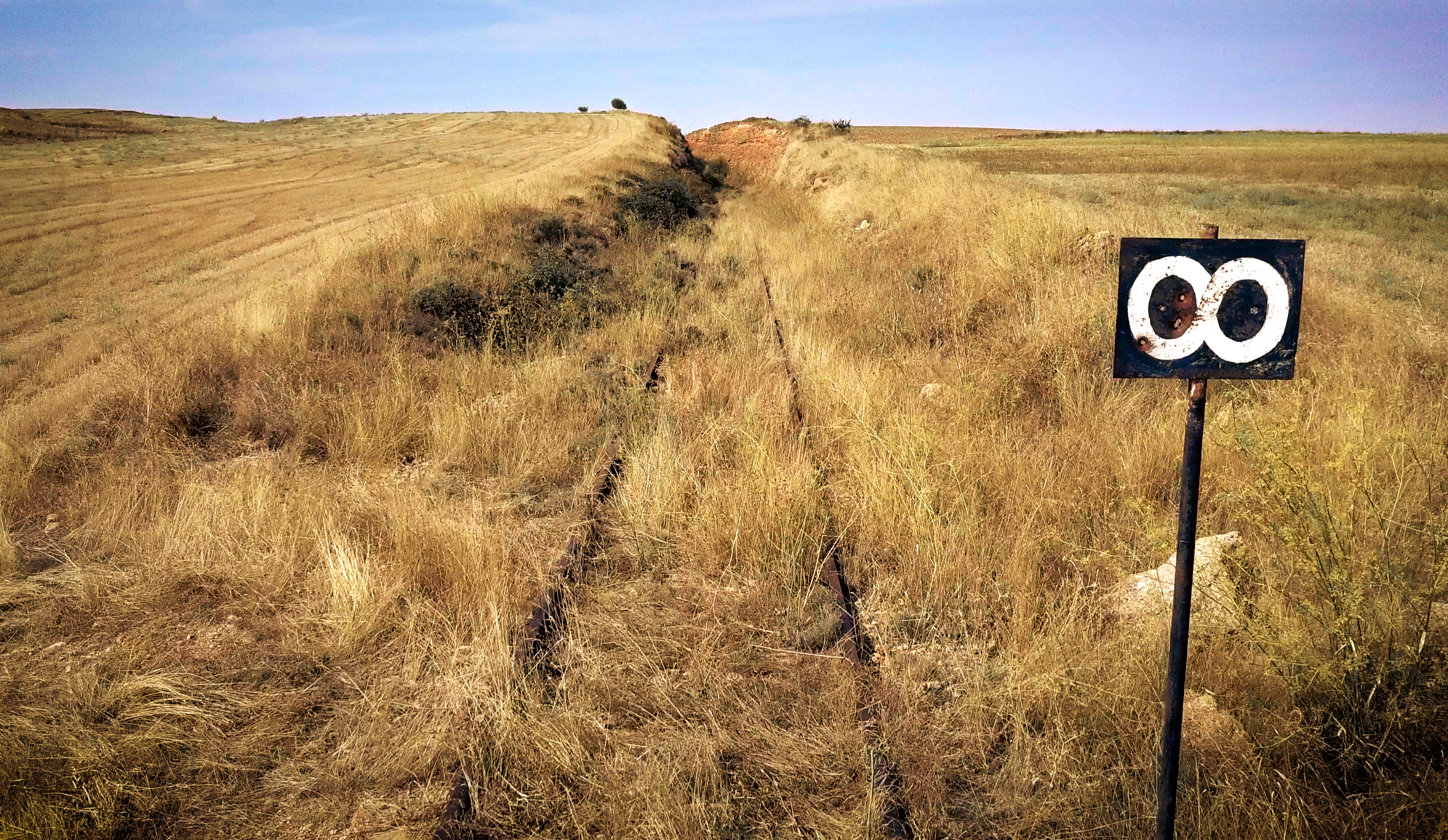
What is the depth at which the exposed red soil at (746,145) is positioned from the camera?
116ft

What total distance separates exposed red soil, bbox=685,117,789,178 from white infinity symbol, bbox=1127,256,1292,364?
32047mm

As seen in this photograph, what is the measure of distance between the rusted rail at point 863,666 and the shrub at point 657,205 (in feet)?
Answer: 39.1

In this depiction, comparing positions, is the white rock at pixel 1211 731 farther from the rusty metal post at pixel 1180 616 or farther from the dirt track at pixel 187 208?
the dirt track at pixel 187 208

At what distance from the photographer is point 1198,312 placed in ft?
7.08

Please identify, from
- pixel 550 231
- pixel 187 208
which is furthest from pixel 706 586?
pixel 187 208

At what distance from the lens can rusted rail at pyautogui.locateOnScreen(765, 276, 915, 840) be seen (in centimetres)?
264

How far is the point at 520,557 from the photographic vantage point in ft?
14.3

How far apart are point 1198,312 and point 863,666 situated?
197 cm

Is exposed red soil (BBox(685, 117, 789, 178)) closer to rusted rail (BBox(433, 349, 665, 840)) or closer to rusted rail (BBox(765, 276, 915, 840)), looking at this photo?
rusted rail (BBox(433, 349, 665, 840))

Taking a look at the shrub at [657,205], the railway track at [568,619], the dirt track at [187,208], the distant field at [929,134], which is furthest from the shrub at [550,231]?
the distant field at [929,134]

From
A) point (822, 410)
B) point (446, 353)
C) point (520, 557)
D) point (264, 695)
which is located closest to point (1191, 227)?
point (822, 410)

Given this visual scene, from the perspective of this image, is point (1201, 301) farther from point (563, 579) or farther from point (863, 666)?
point (563, 579)

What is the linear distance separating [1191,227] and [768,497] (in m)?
9.49

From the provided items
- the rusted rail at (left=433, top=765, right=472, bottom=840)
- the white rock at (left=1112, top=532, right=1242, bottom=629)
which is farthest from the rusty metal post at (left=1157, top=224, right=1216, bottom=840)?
the rusted rail at (left=433, top=765, right=472, bottom=840)
